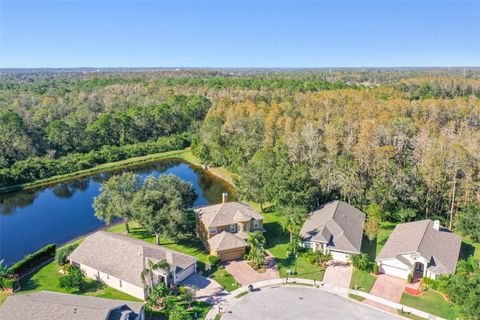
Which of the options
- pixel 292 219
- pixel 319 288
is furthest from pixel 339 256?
pixel 292 219

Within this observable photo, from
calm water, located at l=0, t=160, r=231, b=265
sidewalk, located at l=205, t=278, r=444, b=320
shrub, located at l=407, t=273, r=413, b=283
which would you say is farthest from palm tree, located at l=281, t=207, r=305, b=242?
calm water, located at l=0, t=160, r=231, b=265

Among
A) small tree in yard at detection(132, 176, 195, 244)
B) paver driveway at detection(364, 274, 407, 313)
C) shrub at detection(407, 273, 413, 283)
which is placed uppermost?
small tree in yard at detection(132, 176, 195, 244)

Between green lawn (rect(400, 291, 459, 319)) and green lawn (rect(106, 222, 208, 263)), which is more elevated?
green lawn (rect(106, 222, 208, 263))

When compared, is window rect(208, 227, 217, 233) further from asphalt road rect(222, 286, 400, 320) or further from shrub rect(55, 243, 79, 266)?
shrub rect(55, 243, 79, 266)

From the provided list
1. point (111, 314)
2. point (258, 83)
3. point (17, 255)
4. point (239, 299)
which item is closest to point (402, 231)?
point (239, 299)

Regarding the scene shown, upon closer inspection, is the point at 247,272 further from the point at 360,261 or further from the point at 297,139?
the point at 297,139

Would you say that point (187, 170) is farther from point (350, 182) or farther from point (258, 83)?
point (258, 83)

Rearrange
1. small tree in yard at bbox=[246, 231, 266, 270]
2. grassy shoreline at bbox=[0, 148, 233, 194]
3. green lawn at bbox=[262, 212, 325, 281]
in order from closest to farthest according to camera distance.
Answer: green lawn at bbox=[262, 212, 325, 281] < small tree in yard at bbox=[246, 231, 266, 270] < grassy shoreline at bbox=[0, 148, 233, 194]
